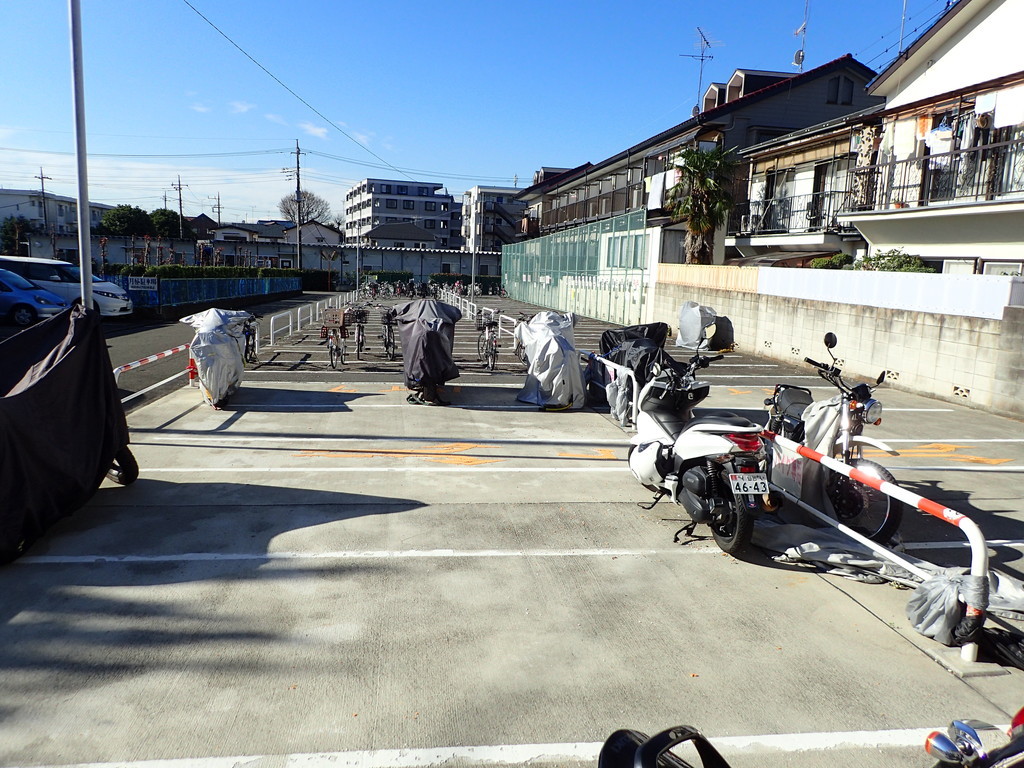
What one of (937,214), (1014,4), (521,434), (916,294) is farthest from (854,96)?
(521,434)

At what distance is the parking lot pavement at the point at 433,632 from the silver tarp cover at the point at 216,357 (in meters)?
2.89

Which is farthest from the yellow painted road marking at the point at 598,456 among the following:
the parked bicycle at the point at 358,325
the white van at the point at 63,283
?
the white van at the point at 63,283

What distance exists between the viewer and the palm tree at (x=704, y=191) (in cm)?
2306

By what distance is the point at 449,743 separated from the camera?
10.0ft

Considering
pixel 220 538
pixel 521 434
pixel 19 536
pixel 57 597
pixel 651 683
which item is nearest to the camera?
pixel 651 683

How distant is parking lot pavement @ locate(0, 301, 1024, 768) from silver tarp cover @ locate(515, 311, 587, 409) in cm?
356

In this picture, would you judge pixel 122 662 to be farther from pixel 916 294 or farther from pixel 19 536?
pixel 916 294

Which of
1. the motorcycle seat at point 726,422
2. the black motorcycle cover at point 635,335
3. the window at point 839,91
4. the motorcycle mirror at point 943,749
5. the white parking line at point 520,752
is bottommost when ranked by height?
the white parking line at point 520,752

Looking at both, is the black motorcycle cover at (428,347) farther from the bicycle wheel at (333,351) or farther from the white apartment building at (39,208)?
the white apartment building at (39,208)

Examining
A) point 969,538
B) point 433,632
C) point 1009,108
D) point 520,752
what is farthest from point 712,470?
point 1009,108

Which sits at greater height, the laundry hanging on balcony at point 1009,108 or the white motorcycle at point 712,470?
the laundry hanging on balcony at point 1009,108

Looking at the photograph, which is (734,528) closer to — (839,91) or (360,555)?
(360,555)

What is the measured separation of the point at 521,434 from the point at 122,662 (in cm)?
592

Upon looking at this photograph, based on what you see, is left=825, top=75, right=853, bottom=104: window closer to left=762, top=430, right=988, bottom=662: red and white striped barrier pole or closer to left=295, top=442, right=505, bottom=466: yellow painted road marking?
left=295, top=442, right=505, bottom=466: yellow painted road marking
